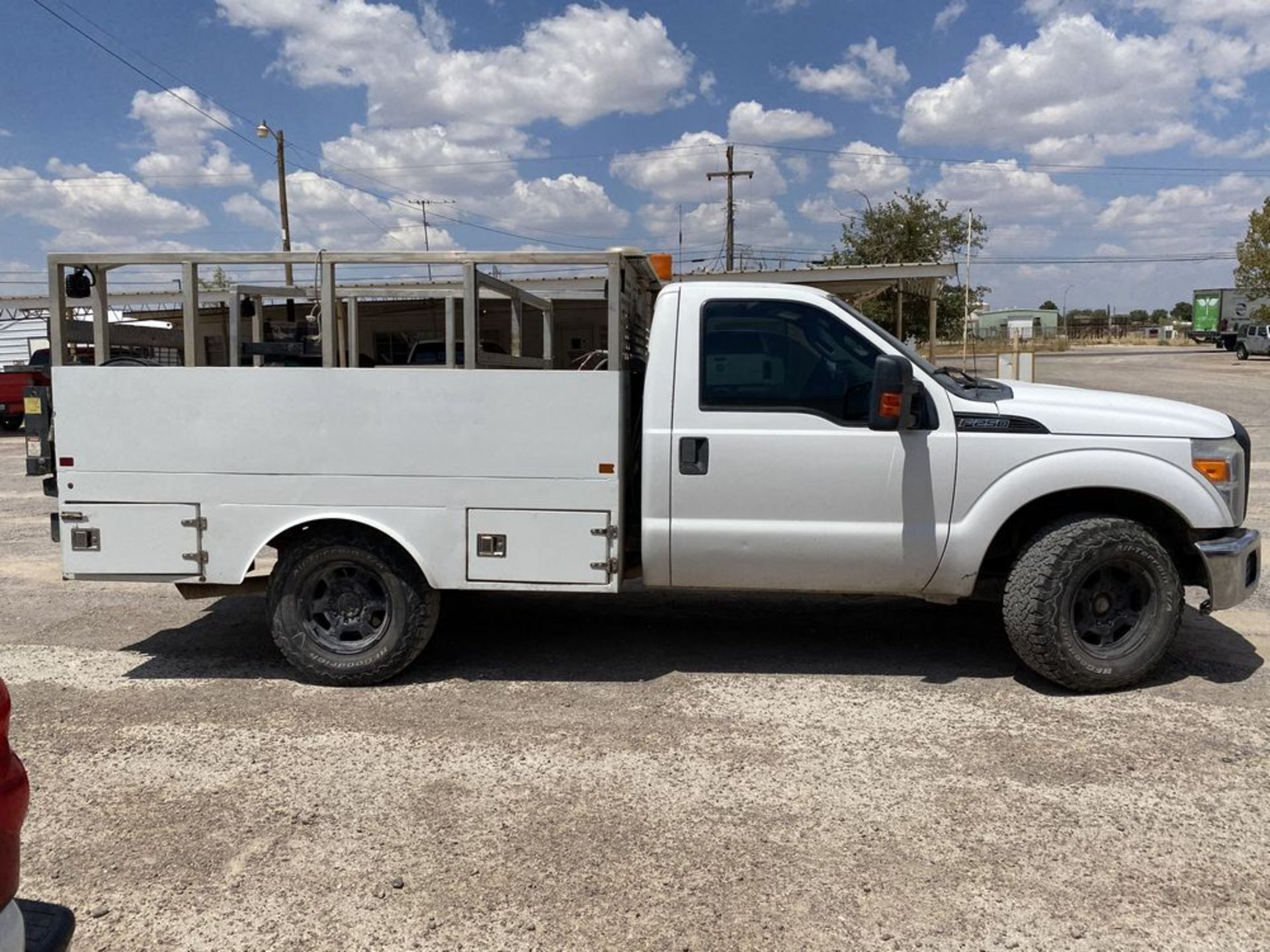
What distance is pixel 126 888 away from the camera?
3289mm

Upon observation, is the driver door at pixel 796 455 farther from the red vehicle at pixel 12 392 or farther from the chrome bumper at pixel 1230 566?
the red vehicle at pixel 12 392

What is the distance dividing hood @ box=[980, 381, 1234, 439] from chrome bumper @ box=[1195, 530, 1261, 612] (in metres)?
0.53

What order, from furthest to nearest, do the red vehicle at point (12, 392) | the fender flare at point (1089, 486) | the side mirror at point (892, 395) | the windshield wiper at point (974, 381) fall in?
1. the red vehicle at point (12, 392)
2. the windshield wiper at point (974, 381)
3. the fender flare at point (1089, 486)
4. the side mirror at point (892, 395)

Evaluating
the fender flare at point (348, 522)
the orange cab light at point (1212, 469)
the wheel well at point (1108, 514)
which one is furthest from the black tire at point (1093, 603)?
the fender flare at point (348, 522)

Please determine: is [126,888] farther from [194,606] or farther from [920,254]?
[920,254]

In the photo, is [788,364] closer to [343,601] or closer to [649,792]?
[649,792]

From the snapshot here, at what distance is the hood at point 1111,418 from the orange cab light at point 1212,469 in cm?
13

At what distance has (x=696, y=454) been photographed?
196 inches

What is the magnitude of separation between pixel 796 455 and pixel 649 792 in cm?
184

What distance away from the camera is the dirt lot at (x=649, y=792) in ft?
10.3

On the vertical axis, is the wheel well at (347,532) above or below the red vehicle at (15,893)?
above

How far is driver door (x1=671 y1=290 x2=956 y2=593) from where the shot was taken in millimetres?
4926

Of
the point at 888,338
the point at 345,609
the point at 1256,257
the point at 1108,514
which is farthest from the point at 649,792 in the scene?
the point at 1256,257

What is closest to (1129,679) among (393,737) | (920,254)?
(393,737)
